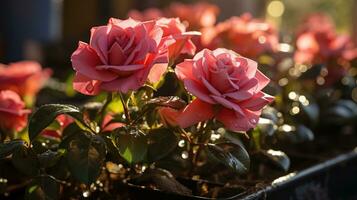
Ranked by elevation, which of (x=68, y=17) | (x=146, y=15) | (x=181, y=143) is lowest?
(x=68, y=17)

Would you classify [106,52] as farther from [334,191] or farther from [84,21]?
[84,21]

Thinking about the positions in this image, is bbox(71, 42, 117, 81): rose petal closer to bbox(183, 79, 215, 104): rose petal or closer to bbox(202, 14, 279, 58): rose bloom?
bbox(183, 79, 215, 104): rose petal

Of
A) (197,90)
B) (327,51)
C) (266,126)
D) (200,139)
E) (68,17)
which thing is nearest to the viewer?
(197,90)

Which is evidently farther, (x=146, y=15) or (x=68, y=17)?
(x=68, y=17)

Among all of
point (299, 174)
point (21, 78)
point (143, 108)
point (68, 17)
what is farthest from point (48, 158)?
point (68, 17)

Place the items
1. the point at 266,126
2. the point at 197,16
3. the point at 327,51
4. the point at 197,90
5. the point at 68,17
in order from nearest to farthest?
1. the point at 197,90
2. the point at 266,126
3. the point at 327,51
4. the point at 197,16
5. the point at 68,17

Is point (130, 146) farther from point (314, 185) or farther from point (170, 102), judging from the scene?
point (314, 185)

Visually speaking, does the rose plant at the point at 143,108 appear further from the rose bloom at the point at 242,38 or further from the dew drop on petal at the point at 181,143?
the rose bloom at the point at 242,38
